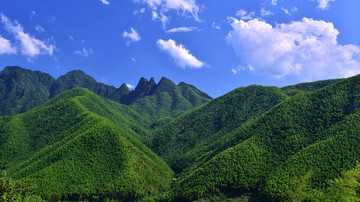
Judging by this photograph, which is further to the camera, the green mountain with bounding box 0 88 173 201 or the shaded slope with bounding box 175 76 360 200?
the green mountain with bounding box 0 88 173 201

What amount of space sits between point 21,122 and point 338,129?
674ft

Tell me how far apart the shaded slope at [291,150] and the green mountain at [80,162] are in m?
25.3

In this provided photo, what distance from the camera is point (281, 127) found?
115312mm

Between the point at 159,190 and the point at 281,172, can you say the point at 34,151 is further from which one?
the point at 281,172

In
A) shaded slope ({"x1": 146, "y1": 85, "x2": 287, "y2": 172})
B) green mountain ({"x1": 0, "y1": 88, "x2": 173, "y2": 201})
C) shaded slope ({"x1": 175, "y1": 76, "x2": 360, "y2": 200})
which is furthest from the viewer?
shaded slope ({"x1": 146, "y1": 85, "x2": 287, "y2": 172})

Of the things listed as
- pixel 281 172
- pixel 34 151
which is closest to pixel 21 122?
pixel 34 151

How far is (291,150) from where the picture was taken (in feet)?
333

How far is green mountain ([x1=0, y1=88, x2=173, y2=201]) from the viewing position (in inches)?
3959

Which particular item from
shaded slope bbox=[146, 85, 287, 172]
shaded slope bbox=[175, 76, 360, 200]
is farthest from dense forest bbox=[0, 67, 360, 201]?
shaded slope bbox=[146, 85, 287, 172]

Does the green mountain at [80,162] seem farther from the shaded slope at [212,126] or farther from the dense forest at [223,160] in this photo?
the shaded slope at [212,126]

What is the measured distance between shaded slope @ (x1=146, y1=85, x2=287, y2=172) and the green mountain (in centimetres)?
3250

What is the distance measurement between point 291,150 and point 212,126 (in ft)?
280

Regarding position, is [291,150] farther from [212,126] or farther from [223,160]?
[212,126]

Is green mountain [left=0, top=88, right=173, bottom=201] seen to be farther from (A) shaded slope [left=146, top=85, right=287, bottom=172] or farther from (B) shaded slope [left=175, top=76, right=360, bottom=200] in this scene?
(A) shaded slope [left=146, top=85, right=287, bottom=172]
